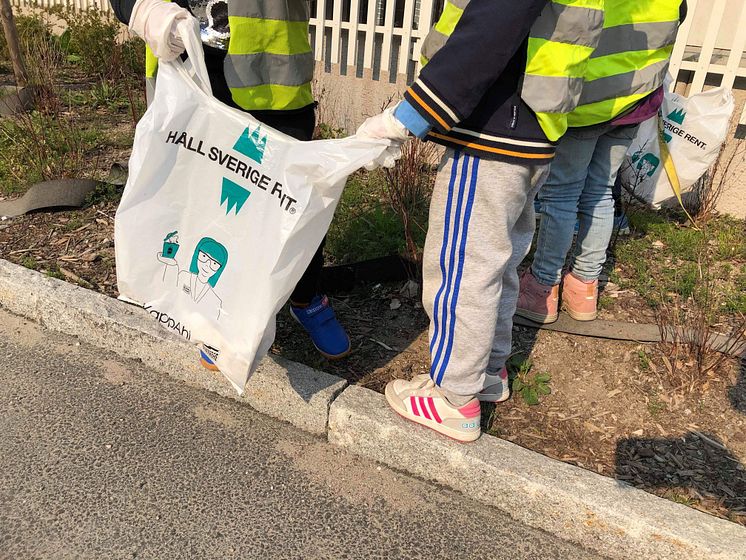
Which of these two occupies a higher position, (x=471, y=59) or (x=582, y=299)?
(x=471, y=59)

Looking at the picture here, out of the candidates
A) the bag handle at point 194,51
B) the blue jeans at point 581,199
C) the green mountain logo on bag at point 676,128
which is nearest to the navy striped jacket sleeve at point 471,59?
the bag handle at point 194,51

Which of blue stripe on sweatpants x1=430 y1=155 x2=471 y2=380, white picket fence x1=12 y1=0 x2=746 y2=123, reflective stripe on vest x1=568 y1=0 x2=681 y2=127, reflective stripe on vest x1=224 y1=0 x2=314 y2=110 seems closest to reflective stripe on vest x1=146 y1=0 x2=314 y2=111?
reflective stripe on vest x1=224 y1=0 x2=314 y2=110

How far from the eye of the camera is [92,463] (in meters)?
2.17

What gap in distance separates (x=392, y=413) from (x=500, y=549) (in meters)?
0.56

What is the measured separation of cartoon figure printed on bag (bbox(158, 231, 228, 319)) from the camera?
77.5 inches

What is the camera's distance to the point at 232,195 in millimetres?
1926

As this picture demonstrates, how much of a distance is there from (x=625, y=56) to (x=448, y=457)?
60.2 inches

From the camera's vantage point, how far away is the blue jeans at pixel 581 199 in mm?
2494

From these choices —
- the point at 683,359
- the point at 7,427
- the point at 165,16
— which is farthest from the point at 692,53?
the point at 7,427

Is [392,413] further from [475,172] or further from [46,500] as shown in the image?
[46,500]

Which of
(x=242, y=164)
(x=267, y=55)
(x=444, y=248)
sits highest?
(x=267, y=55)

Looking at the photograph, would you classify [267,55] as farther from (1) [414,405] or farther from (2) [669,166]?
(2) [669,166]

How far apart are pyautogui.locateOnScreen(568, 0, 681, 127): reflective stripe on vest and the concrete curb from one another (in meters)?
1.24

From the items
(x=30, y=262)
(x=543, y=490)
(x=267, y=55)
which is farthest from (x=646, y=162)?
(x=30, y=262)
